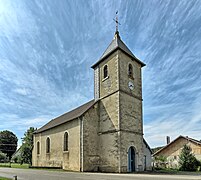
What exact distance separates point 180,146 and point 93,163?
17696mm

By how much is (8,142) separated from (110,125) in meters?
62.2

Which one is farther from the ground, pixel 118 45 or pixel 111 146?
pixel 118 45

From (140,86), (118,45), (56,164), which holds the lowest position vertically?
(56,164)

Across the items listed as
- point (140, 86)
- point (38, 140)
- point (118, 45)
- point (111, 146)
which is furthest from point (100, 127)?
point (38, 140)

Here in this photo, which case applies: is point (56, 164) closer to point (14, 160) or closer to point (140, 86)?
point (140, 86)

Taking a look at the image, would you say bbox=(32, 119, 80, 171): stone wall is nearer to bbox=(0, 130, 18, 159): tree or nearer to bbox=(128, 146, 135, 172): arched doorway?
bbox=(128, 146, 135, 172): arched doorway

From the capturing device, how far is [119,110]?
22422 mm

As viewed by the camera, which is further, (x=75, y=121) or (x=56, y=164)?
(x=56, y=164)

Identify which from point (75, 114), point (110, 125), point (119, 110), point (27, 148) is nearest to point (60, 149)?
point (75, 114)

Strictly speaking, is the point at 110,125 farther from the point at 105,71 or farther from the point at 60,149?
the point at 60,149

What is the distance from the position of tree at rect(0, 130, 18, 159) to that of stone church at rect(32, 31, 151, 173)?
53374 mm

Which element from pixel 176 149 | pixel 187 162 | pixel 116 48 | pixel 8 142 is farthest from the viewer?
pixel 8 142

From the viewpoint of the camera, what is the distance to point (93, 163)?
22922mm

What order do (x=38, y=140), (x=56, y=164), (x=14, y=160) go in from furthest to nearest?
(x=14, y=160), (x=38, y=140), (x=56, y=164)
